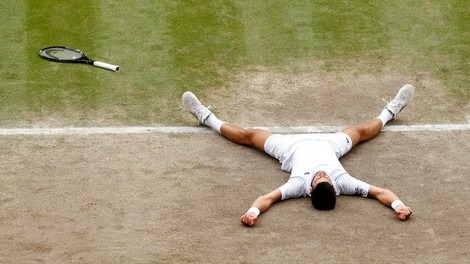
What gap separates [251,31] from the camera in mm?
16828

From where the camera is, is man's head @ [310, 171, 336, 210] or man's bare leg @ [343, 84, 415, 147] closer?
man's head @ [310, 171, 336, 210]

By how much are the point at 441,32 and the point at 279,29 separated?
2.75m

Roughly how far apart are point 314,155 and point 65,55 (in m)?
5.02

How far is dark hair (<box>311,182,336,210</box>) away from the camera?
12.2 m

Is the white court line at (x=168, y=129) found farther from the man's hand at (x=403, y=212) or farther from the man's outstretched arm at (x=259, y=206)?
the man's hand at (x=403, y=212)

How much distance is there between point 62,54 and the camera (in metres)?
16.0

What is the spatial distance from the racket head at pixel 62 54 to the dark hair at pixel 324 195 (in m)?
5.20

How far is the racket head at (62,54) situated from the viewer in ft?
52.1

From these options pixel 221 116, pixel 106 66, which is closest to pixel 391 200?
pixel 221 116

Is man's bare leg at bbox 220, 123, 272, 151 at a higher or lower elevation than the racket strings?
lower

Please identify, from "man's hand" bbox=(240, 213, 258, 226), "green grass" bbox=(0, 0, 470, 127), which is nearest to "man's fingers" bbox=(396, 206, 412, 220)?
"man's hand" bbox=(240, 213, 258, 226)

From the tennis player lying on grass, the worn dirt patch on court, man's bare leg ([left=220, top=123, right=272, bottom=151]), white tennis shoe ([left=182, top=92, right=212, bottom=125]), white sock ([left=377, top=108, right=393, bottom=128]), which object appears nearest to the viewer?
the worn dirt patch on court

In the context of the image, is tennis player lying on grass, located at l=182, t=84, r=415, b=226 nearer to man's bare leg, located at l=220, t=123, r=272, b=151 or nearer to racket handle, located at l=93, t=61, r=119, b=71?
man's bare leg, located at l=220, t=123, r=272, b=151

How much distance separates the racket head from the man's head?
513 cm
